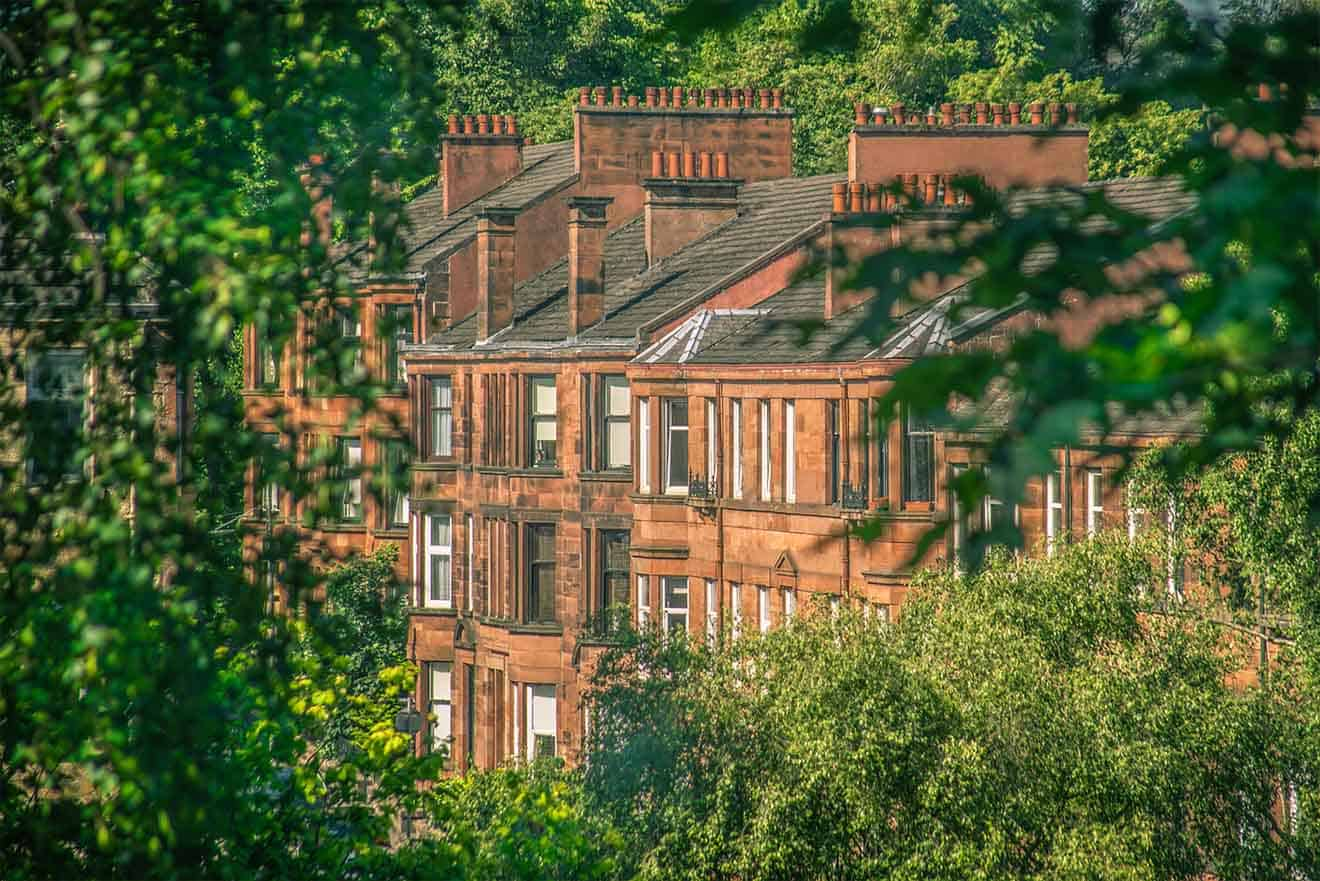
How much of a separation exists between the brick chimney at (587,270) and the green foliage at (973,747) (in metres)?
18.1

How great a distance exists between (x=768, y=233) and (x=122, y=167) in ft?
123

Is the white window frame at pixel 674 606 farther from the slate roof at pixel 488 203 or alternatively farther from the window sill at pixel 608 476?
the slate roof at pixel 488 203

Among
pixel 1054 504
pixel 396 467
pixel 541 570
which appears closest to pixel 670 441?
pixel 541 570

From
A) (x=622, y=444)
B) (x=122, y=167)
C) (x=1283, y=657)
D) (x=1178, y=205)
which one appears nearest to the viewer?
(x=122, y=167)

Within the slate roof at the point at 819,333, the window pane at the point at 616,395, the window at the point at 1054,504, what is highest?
the slate roof at the point at 819,333

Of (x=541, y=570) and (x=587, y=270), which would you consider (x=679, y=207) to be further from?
(x=541, y=570)

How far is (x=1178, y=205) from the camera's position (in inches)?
1469

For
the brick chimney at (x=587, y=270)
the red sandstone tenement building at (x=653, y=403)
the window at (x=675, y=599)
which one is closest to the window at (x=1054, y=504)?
the red sandstone tenement building at (x=653, y=403)

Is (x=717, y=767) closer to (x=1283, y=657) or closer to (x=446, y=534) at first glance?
(x=1283, y=657)

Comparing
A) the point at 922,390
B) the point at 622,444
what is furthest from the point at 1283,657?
the point at 622,444

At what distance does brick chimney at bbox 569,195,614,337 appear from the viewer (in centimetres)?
4550

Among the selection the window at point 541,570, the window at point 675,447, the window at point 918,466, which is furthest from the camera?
the window at point 541,570

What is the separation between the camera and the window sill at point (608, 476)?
44.5 metres

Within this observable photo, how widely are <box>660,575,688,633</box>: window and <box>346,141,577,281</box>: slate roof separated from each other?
1223 cm
